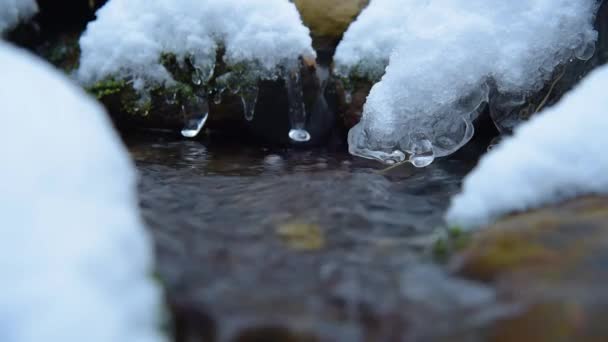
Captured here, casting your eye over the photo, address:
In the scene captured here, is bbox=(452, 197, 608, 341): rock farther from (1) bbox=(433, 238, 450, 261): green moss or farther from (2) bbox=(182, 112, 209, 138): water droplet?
(2) bbox=(182, 112, 209, 138): water droplet

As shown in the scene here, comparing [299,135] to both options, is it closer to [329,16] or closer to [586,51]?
[329,16]

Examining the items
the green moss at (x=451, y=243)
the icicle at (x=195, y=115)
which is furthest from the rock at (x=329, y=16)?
the green moss at (x=451, y=243)

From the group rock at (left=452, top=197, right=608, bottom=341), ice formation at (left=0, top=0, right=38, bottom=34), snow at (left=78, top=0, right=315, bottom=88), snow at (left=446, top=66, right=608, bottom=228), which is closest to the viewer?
rock at (left=452, top=197, right=608, bottom=341)

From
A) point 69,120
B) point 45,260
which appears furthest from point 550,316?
point 69,120

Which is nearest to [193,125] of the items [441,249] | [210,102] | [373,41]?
[210,102]

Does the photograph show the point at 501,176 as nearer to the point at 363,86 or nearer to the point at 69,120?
the point at 69,120

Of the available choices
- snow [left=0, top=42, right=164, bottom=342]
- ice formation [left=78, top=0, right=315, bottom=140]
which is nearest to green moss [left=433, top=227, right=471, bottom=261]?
snow [left=0, top=42, right=164, bottom=342]
